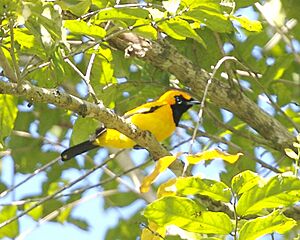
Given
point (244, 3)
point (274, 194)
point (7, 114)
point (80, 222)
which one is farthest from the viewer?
point (80, 222)

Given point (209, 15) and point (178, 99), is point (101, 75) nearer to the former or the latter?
point (209, 15)

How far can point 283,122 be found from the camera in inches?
177

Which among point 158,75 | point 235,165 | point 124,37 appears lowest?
point 235,165

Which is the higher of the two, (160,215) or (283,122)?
(160,215)

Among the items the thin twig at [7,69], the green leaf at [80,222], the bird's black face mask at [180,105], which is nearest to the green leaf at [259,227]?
the thin twig at [7,69]

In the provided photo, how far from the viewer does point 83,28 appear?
2713mm

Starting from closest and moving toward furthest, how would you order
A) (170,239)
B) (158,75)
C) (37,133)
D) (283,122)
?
(170,239), (158,75), (283,122), (37,133)

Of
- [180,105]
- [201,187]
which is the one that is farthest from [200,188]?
[180,105]

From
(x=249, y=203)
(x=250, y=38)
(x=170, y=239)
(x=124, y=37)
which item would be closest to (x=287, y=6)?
(x=250, y=38)

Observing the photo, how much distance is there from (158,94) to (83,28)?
5.64 ft

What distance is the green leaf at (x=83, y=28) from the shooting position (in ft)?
8.72

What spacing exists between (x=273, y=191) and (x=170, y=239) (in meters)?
0.68

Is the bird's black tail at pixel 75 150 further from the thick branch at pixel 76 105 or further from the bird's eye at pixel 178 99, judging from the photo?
the thick branch at pixel 76 105

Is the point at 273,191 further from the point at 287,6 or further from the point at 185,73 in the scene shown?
the point at 287,6
